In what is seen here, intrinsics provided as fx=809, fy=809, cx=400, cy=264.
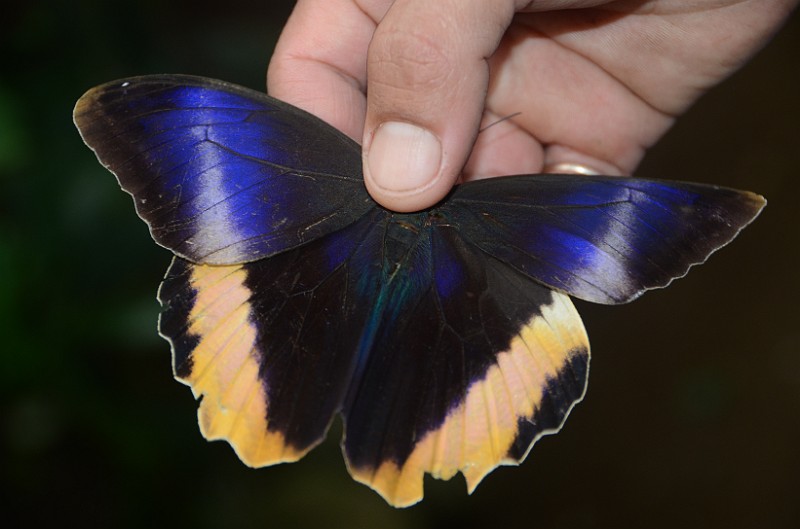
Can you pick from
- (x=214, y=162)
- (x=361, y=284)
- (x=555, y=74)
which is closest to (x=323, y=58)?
(x=555, y=74)

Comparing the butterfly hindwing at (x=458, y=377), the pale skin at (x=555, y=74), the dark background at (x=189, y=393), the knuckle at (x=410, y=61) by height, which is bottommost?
the dark background at (x=189, y=393)

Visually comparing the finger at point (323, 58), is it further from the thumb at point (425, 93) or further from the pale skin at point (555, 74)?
the thumb at point (425, 93)

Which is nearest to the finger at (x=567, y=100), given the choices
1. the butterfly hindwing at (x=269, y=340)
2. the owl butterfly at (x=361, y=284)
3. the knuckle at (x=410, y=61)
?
the knuckle at (x=410, y=61)

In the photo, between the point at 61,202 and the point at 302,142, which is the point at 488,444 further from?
the point at 61,202

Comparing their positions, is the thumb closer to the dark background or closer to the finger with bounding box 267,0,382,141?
the finger with bounding box 267,0,382,141

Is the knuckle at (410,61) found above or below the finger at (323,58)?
above

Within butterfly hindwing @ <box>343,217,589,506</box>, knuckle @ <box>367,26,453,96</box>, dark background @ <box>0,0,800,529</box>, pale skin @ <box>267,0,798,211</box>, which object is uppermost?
knuckle @ <box>367,26,453,96</box>

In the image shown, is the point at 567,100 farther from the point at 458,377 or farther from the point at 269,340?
the point at 269,340

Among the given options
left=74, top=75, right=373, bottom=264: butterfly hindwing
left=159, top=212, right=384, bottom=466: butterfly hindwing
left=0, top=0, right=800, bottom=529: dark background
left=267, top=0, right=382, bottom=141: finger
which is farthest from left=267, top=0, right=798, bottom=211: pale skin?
left=0, top=0, right=800, bottom=529: dark background
